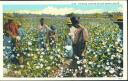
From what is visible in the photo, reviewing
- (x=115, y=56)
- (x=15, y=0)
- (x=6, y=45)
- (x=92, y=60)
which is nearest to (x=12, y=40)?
(x=6, y=45)

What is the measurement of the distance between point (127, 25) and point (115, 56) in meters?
0.26

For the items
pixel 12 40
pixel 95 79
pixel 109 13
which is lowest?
pixel 95 79

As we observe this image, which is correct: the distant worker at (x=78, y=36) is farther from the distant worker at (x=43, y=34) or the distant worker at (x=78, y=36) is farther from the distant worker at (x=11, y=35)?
the distant worker at (x=11, y=35)

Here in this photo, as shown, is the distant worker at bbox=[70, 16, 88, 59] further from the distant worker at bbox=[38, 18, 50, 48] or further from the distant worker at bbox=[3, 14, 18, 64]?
the distant worker at bbox=[3, 14, 18, 64]

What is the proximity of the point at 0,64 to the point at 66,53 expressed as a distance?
1.76ft

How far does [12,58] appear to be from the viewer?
275cm

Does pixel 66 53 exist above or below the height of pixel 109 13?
below

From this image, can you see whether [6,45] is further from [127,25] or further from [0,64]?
[127,25]

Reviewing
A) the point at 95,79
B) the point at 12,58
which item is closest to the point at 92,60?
the point at 95,79

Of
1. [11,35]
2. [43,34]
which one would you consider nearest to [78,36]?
[43,34]

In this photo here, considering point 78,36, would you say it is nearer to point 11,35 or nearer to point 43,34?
point 43,34

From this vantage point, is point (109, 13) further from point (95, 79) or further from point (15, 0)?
point (15, 0)

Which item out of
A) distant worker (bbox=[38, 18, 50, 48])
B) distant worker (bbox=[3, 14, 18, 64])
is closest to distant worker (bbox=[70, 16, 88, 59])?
distant worker (bbox=[38, 18, 50, 48])

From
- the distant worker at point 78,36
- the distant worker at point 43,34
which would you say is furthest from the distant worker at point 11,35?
the distant worker at point 78,36
